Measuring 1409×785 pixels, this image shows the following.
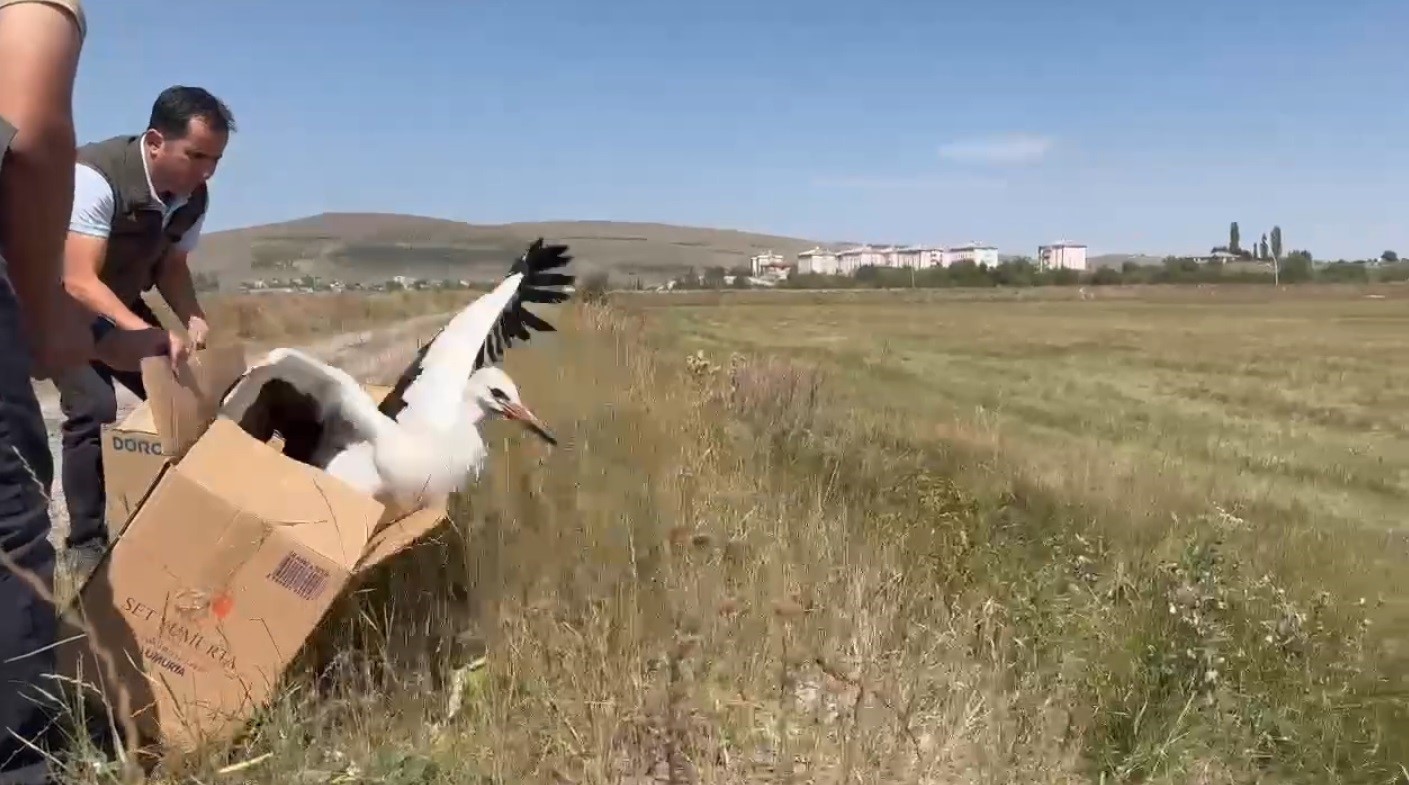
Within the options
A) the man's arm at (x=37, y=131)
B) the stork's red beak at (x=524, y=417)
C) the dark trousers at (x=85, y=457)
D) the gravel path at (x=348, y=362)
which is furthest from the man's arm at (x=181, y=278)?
the man's arm at (x=37, y=131)

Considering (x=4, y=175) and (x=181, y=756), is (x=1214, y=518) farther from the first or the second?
(x=4, y=175)

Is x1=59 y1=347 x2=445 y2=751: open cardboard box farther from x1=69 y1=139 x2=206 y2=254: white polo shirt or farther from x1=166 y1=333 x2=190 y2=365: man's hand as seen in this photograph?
x1=69 y1=139 x2=206 y2=254: white polo shirt

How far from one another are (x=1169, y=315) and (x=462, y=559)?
5646 centimetres

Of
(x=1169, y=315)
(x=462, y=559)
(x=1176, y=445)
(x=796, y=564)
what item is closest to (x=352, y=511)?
(x=462, y=559)

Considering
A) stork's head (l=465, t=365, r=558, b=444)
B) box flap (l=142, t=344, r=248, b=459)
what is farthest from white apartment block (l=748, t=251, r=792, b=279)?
box flap (l=142, t=344, r=248, b=459)

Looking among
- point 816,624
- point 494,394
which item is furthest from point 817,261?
point 816,624

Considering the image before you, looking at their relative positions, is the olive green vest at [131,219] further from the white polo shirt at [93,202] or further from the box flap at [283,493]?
the box flap at [283,493]

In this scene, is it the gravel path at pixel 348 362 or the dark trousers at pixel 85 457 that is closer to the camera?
the dark trousers at pixel 85 457

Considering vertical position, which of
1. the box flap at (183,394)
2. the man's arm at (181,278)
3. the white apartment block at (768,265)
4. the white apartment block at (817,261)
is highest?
the white apartment block at (817,261)

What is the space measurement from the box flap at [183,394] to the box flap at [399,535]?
0.54 m

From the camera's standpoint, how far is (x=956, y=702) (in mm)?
→ 3602

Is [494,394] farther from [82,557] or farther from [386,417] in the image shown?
[82,557]

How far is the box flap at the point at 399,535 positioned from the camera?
2.96 m

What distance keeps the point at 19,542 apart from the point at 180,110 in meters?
2.11
